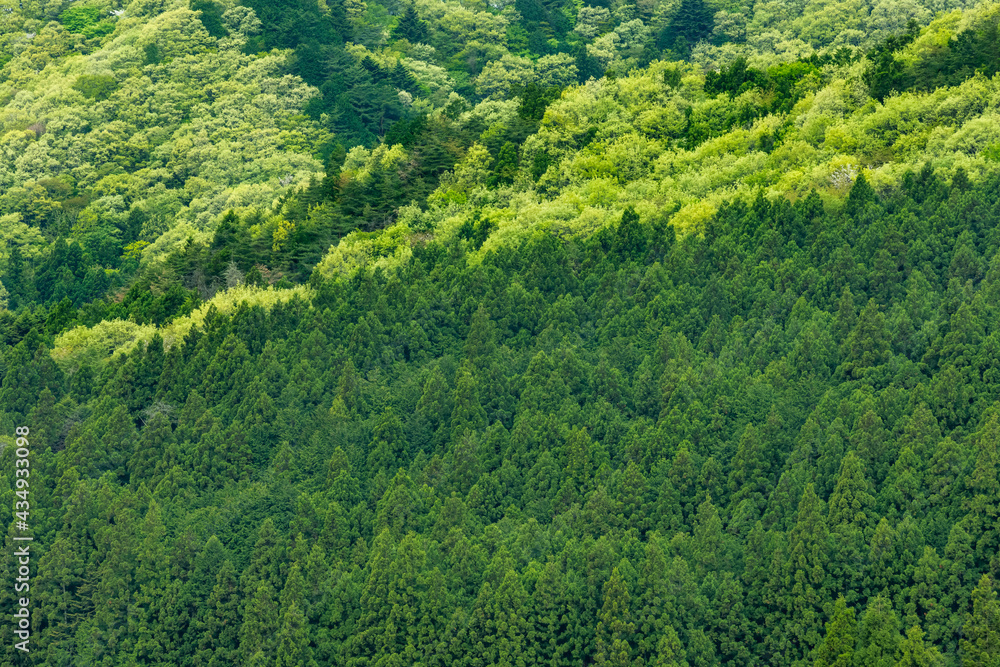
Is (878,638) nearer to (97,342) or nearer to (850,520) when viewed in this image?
(850,520)

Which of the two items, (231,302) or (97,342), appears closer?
(231,302)

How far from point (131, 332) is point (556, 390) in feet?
77.9

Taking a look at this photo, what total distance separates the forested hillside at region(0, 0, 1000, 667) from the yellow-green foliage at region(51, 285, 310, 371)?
0.74ft

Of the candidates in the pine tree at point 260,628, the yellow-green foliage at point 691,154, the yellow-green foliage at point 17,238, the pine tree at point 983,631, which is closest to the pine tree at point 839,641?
the pine tree at point 983,631

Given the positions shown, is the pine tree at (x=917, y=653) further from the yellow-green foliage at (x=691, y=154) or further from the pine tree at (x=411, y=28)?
the pine tree at (x=411, y=28)

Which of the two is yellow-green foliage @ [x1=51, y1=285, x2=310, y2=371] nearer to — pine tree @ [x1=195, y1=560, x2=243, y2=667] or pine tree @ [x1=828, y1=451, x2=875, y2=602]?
pine tree @ [x1=195, y1=560, x2=243, y2=667]

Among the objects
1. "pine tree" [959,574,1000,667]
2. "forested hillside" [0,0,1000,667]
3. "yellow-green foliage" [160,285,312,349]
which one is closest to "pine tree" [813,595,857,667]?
"forested hillside" [0,0,1000,667]

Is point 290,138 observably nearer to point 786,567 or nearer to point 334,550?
point 334,550

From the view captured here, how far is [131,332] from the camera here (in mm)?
86375

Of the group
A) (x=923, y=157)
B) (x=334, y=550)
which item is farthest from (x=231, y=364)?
(x=923, y=157)

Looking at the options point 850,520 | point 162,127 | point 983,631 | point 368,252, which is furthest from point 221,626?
point 162,127

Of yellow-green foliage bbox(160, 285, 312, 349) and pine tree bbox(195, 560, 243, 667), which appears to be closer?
pine tree bbox(195, 560, 243, 667)

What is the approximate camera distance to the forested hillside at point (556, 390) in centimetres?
6284

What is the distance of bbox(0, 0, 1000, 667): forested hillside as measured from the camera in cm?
6284
